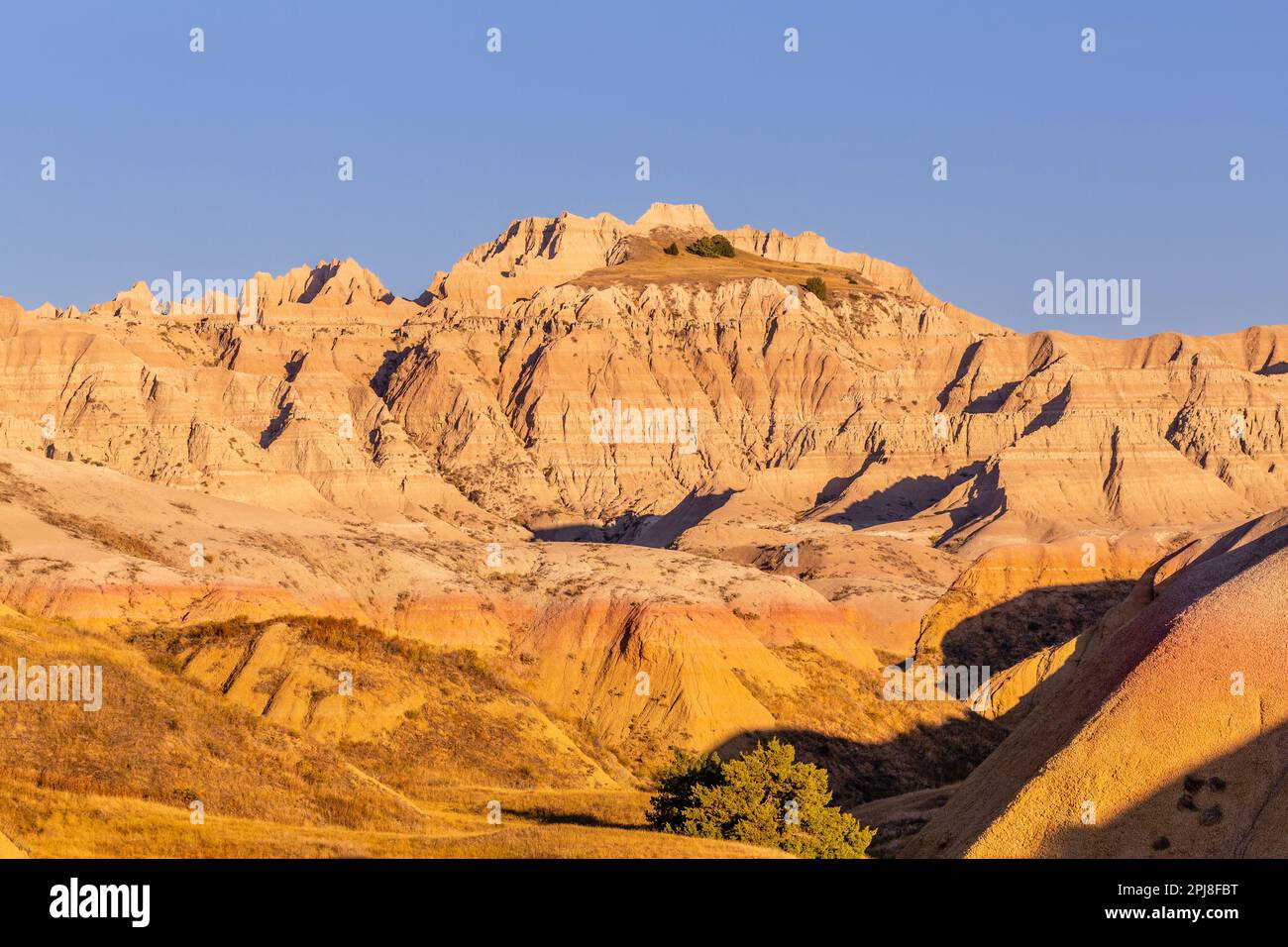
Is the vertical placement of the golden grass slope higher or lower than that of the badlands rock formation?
lower

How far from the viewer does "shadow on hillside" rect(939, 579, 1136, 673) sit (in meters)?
95.6

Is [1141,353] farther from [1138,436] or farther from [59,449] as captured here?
[59,449]

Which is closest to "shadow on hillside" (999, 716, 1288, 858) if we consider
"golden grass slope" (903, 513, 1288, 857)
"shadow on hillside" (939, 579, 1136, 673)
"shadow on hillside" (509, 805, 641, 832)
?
"golden grass slope" (903, 513, 1288, 857)

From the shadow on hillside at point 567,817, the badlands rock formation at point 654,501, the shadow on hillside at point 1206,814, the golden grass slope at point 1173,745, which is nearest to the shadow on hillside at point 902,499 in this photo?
the badlands rock formation at point 654,501

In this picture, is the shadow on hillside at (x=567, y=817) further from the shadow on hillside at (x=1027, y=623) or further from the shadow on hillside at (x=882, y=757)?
the shadow on hillside at (x=1027, y=623)

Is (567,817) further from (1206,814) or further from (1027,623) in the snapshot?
(1027,623)

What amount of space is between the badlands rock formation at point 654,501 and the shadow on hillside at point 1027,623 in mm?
301

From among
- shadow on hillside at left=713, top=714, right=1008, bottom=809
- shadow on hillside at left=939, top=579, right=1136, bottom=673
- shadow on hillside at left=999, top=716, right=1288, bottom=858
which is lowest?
shadow on hillside at left=713, top=714, right=1008, bottom=809

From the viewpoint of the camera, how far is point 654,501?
16512 cm

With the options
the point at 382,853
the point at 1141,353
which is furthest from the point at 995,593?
the point at 1141,353

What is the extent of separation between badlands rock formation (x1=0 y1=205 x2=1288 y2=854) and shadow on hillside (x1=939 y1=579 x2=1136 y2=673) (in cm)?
30

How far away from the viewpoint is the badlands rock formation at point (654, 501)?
61.4 meters

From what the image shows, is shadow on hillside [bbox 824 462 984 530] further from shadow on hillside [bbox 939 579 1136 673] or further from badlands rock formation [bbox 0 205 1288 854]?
shadow on hillside [bbox 939 579 1136 673]

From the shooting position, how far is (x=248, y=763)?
37.3m
